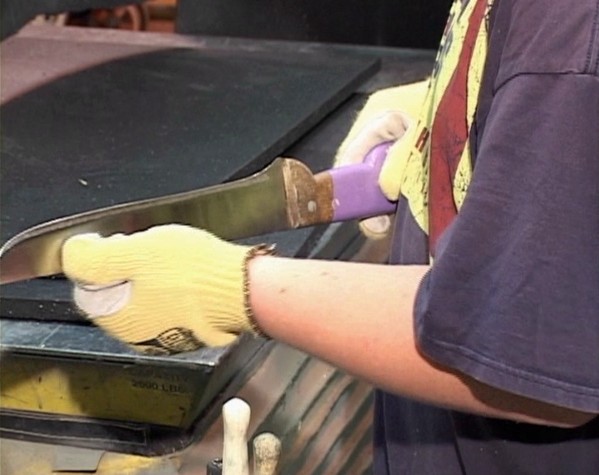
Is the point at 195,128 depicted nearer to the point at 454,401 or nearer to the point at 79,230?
the point at 79,230

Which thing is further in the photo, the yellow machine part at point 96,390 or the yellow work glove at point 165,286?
the yellow machine part at point 96,390

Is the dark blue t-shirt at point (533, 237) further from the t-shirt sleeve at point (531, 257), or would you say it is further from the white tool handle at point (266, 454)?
the white tool handle at point (266, 454)

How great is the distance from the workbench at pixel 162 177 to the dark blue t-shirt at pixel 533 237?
0.99 feet

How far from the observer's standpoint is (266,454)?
63 cm

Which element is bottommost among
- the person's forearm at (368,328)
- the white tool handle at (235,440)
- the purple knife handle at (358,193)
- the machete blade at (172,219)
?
the white tool handle at (235,440)

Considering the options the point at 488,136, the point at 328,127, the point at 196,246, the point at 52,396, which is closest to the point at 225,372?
the point at 52,396

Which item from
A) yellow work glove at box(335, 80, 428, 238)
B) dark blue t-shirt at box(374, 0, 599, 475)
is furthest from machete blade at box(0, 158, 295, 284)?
dark blue t-shirt at box(374, 0, 599, 475)

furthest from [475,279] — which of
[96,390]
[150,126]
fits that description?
[150,126]

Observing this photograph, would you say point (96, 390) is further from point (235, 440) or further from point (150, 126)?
point (150, 126)

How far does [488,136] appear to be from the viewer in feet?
1.65

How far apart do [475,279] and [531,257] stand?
3 cm

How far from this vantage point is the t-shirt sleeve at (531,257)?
1.58 feet

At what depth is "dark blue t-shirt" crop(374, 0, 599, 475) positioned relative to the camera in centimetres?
48

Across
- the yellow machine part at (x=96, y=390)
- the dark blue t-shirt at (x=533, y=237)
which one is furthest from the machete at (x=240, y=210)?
the dark blue t-shirt at (x=533, y=237)
